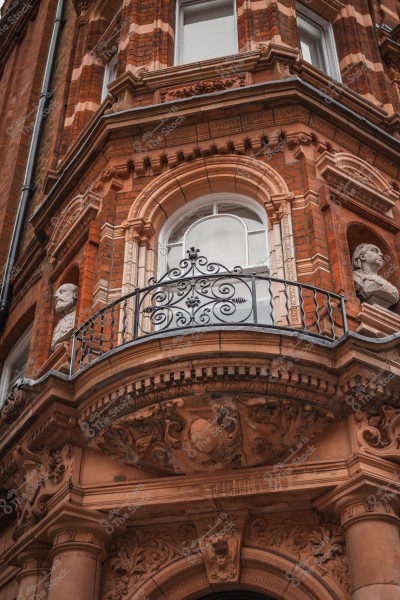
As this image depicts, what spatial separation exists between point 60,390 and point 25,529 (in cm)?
180

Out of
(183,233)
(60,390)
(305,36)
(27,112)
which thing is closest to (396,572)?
(60,390)

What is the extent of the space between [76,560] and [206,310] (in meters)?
3.06

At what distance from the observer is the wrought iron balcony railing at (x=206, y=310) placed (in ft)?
30.6

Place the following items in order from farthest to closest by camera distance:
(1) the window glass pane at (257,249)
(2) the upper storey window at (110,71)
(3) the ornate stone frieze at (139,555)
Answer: (2) the upper storey window at (110,71) → (1) the window glass pane at (257,249) → (3) the ornate stone frieze at (139,555)

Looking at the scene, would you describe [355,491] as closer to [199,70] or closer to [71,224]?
[71,224]

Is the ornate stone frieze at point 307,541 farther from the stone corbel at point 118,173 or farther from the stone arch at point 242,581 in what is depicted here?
the stone corbel at point 118,173

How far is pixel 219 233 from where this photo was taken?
1151cm

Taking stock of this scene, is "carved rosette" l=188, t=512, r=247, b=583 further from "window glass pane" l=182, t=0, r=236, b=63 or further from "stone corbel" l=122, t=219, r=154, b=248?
"window glass pane" l=182, t=0, r=236, b=63

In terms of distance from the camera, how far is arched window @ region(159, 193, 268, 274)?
11.2 meters

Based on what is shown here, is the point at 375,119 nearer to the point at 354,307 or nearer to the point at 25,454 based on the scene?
the point at 354,307

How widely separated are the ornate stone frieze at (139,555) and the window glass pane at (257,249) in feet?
11.9

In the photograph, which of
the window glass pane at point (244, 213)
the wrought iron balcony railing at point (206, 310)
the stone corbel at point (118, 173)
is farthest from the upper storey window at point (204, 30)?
the wrought iron balcony railing at point (206, 310)

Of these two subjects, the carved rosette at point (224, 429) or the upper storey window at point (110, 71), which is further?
the upper storey window at point (110, 71)

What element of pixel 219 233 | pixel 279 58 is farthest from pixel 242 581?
pixel 279 58
